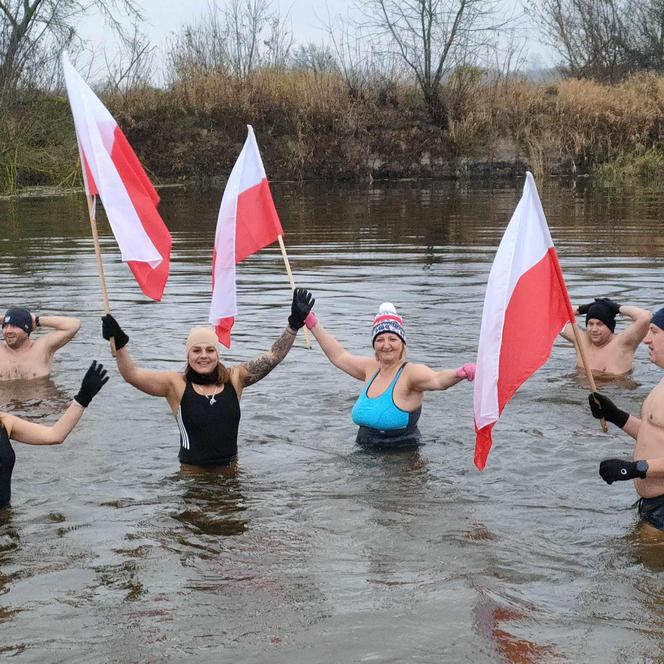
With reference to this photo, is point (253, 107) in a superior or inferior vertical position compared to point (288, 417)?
superior

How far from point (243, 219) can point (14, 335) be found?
3.03 m

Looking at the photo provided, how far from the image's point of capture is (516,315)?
6.45m

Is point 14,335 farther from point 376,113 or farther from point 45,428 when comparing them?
point 376,113

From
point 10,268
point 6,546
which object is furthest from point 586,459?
point 10,268

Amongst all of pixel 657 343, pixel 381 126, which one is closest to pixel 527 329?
pixel 657 343

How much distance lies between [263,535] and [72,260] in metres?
13.0

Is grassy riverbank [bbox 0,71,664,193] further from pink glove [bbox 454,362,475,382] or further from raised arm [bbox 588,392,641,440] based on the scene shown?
raised arm [bbox 588,392,641,440]

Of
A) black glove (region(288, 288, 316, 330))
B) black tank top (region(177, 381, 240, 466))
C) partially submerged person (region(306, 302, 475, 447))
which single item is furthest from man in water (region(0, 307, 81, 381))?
black glove (region(288, 288, 316, 330))

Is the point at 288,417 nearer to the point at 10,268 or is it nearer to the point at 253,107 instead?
the point at 10,268

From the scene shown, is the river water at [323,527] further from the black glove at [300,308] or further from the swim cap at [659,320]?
the swim cap at [659,320]

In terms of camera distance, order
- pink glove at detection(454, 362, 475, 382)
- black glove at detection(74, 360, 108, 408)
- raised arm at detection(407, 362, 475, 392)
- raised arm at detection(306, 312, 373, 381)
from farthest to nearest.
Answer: raised arm at detection(306, 312, 373, 381) < raised arm at detection(407, 362, 475, 392) < pink glove at detection(454, 362, 475, 382) < black glove at detection(74, 360, 108, 408)

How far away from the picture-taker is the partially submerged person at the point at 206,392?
303 inches

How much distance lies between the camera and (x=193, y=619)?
535cm

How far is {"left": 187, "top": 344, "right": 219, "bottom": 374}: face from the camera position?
25.2 ft
